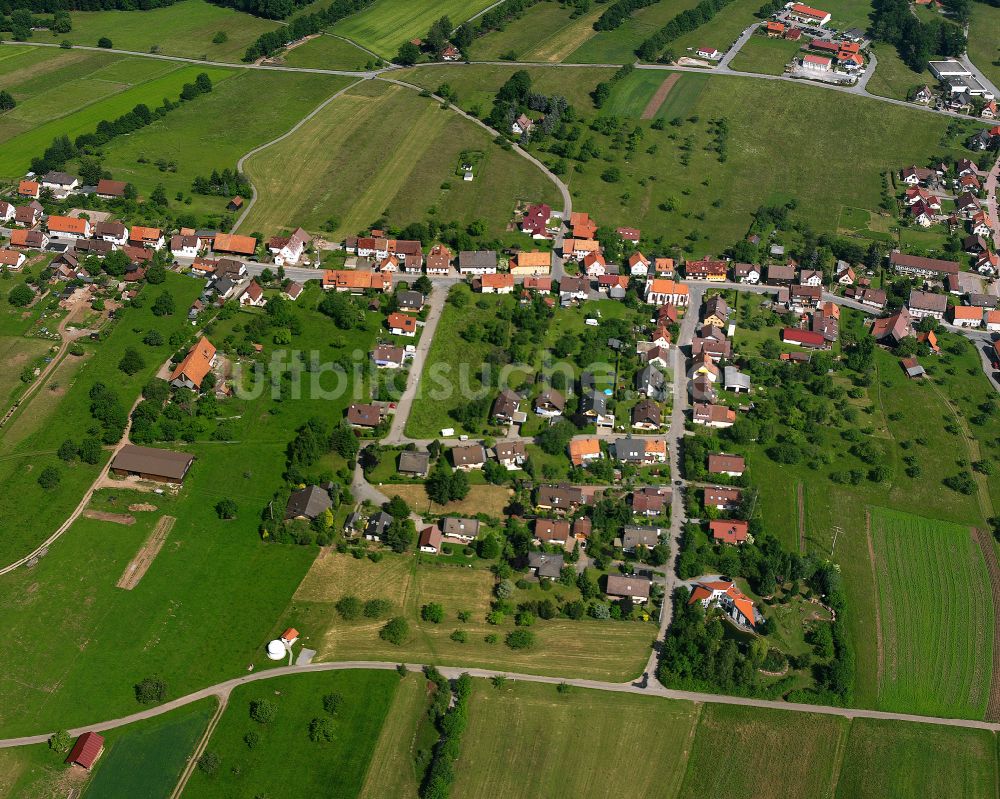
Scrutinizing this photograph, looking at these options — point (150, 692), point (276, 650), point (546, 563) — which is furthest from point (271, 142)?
point (150, 692)

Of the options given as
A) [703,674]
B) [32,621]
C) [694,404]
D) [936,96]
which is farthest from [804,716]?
[936,96]

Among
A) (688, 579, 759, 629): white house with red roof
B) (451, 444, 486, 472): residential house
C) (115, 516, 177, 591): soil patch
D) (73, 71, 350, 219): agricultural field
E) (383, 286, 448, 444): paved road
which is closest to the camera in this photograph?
A: (688, 579, 759, 629): white house with red roof

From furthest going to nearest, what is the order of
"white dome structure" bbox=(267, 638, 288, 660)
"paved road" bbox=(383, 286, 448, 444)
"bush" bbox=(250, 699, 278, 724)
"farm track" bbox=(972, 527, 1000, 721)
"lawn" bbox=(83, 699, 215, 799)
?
"paved road" bbox=(383, 286, 448, 444)
"white dome structure" bbox=(267, 638, 288, 660)
"farm track" bbox=(972, 527, 1000, 721)
"bush" bbox=(250, 699, 278, 724)
"lawn" bbox=(83, 699, 215, 799)

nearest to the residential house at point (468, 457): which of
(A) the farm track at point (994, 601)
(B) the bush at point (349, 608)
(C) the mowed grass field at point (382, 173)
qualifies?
(B) the bush at point (349, 608)

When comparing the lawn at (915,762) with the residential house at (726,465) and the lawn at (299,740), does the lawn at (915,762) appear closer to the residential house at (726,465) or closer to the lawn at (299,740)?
the residential house at (726,465)

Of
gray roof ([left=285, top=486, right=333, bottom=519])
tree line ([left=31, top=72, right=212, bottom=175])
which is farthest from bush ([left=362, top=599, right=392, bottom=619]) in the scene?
tree line ([left=31, top=72, right=212, bottom=175])

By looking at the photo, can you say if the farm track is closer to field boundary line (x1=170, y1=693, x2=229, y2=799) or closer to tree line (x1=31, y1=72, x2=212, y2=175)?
field boundary line (x1=170, y1=693, x2=229, y2=799)

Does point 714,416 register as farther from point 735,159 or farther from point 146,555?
point 735,159
